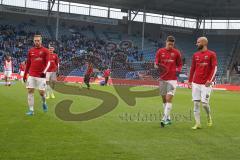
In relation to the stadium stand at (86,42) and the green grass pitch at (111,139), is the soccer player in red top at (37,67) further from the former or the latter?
the stadium stand at (86,42)

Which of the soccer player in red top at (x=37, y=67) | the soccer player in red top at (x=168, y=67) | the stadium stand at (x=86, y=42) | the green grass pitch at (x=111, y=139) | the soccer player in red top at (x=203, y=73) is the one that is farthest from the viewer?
the stadium stand at (x=86, y=42)

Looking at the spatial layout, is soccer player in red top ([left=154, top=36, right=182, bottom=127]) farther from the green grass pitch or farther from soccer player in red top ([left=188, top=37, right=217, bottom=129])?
the green grass pitch

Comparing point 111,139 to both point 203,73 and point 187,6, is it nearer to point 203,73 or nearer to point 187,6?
point 203,73

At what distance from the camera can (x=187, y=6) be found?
59625 millimetres

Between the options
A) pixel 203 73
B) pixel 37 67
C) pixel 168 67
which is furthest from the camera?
pixel 37 67

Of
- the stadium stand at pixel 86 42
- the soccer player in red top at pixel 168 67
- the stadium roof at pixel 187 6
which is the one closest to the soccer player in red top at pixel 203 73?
the soccer player in red top at pixel 168 67

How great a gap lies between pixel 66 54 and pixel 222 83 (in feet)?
59.9

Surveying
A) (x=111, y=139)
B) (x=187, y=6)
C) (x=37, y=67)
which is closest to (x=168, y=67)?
(x=111, y=139)

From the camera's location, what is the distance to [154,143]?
8688mm

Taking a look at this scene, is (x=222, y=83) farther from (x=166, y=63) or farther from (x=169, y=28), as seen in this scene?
(x=166, y=63)

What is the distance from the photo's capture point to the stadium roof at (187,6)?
187ft

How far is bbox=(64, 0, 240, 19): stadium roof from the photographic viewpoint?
57000 mm

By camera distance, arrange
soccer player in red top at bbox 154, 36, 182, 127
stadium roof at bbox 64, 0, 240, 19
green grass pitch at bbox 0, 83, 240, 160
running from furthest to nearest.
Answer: stadium roof at bbox 64, 0, 240, 19, soccer player in red top at bbox 154, 36, 182, 127, green grass pitch at bbox 0, 83, 240, 160

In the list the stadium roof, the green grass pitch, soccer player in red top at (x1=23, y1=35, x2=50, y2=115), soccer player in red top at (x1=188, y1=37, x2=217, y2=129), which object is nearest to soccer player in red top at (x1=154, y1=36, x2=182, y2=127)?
soccer player in red top at (x1=188, y1=37, x2=217, y2=129)
